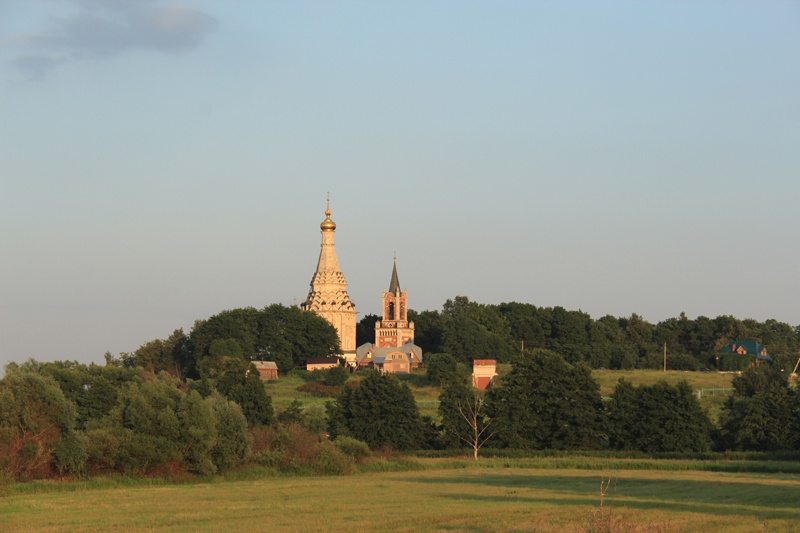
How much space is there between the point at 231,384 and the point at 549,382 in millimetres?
17236

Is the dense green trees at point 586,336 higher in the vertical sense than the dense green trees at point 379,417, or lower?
higher

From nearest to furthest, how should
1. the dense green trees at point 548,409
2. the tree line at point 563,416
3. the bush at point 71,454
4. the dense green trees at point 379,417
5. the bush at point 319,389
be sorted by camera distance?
1. the bush at point 71,454
2. the tree line at point 563,416
3. the dense green trees at point 548,409
4. the dense green trees at point 379,417
5. the bush at point 319,389

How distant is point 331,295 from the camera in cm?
14150

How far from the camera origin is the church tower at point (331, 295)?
140m

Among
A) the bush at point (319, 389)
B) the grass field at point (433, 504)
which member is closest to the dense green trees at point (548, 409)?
the grass field at point (433, 504)

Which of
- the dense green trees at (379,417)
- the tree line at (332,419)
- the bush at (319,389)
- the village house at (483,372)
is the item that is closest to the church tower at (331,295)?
the village house at (483,372)

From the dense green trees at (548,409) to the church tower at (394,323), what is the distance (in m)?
67.6

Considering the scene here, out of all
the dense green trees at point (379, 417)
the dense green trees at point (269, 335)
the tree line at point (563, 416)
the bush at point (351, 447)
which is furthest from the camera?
the dense green trees at point (269, 335)

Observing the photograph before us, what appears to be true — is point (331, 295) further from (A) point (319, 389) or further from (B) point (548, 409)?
(B) point (548, 409)

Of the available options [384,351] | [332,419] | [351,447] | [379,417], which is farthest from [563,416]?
[384,351]

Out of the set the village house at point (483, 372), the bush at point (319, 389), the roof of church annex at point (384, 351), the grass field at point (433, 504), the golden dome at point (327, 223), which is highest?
the golden dome at point (327, 223)

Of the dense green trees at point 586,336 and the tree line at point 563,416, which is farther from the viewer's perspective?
the dense green trees at point 586,336

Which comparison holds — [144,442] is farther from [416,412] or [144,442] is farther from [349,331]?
[349,331]

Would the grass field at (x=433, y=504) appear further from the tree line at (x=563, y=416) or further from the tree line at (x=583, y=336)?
the tree line at (x=583, y=336)
